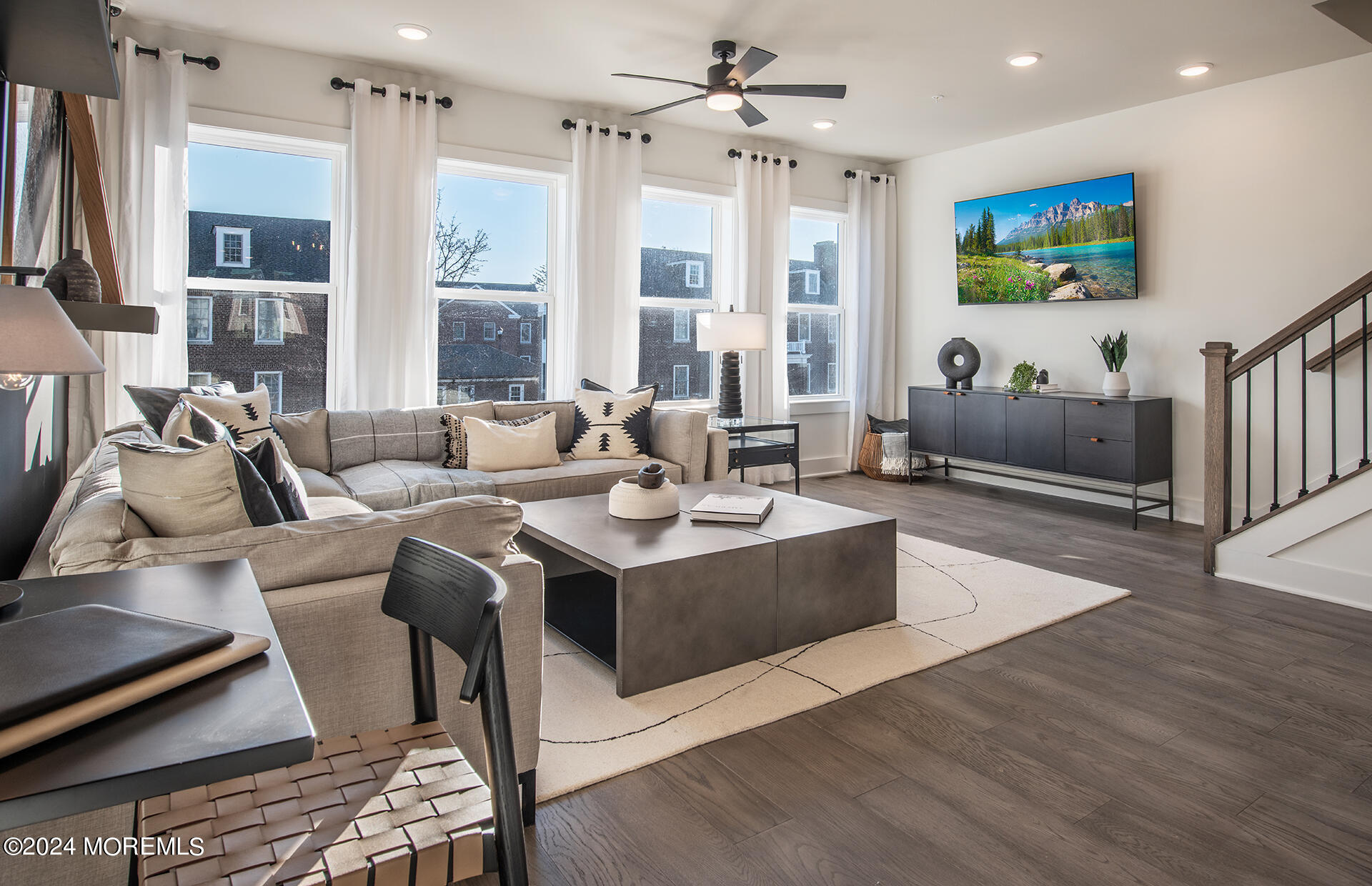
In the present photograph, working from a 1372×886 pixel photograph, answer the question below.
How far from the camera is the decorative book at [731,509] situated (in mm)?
2941

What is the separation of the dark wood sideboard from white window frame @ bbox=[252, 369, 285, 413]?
432 cm

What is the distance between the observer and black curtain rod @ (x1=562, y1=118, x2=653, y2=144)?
5031mm

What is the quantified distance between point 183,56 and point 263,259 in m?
1.00

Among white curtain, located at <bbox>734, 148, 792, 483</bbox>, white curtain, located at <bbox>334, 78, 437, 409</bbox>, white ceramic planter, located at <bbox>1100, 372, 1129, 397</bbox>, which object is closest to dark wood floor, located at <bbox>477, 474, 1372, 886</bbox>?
white ceramic planter, located at <bbox>1100, 372, 1129, 397</bbox>

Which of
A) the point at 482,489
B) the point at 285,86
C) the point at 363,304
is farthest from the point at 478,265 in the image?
the point at 482,489

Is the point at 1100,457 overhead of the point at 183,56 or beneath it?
beneath

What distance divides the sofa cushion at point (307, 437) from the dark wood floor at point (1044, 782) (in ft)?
8.67

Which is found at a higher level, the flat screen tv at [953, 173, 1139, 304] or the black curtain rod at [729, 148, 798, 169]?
the black curtain rod at [729, 148, 798, 169]

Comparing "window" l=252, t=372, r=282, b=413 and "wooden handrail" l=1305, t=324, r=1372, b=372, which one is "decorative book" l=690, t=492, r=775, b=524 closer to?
"window" l=252, t=372, r=282, b=413

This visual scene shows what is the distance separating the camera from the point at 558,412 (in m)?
4.59

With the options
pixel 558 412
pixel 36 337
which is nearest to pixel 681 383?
pixel 558 412

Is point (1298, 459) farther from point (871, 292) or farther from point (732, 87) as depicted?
point (732, 87)

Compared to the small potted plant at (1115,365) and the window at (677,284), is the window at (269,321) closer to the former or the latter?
the window at (677,284)

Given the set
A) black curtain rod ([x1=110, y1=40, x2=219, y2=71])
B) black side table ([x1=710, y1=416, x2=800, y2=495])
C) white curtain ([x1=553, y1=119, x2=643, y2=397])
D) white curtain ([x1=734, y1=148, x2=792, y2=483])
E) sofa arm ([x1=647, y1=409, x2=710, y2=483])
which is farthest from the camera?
white curtain ([x1=734, y1=148, x2=792, y2=483])
